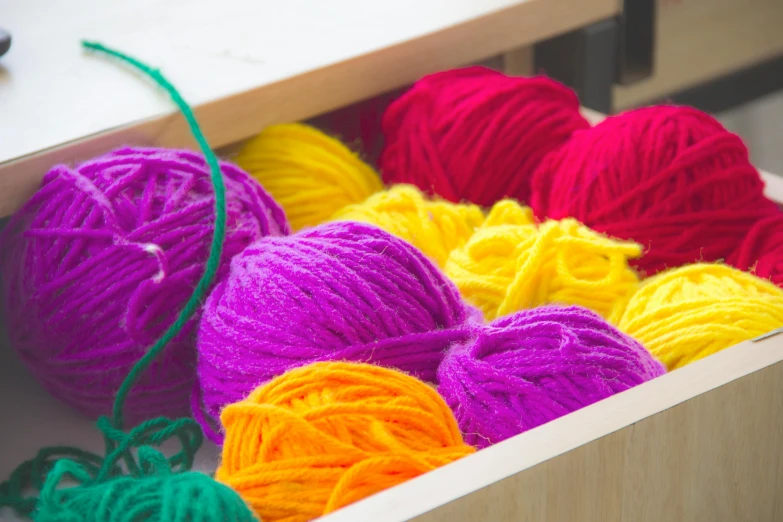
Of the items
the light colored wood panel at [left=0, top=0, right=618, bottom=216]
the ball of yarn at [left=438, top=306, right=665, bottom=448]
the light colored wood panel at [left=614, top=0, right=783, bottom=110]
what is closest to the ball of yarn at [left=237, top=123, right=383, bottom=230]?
the light colored wood panel at [left=0, top=0, right=618, bottom=216]

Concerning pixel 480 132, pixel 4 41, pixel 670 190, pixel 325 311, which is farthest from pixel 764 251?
pixel 4 41

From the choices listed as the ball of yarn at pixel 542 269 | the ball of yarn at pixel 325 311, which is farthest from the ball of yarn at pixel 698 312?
the ball of yarn at pixel 325 311

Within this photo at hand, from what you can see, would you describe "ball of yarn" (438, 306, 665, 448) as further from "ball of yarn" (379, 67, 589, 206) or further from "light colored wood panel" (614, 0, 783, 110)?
"light colored wood panel" (614, 0, 783, 110)

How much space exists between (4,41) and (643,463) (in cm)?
67

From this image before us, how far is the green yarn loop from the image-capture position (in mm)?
492

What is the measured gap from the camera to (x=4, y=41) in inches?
33.7

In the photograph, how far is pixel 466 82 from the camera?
88 cm

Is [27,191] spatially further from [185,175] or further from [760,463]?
[760,463]

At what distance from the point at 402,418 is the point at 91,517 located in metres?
0.18

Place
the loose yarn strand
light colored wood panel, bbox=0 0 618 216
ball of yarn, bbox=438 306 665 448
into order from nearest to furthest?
ball of yarn, bbox=438 306 665 448 < the loose yarn strand < light colored wood panel, bbox=0 0 618 216

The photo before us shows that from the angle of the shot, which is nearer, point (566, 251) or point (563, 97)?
point (566, 251)

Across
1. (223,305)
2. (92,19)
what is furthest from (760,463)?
(92,19)

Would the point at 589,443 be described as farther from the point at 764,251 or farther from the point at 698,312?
the point at 764,251

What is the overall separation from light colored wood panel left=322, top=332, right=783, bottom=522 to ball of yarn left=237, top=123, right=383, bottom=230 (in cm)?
40
